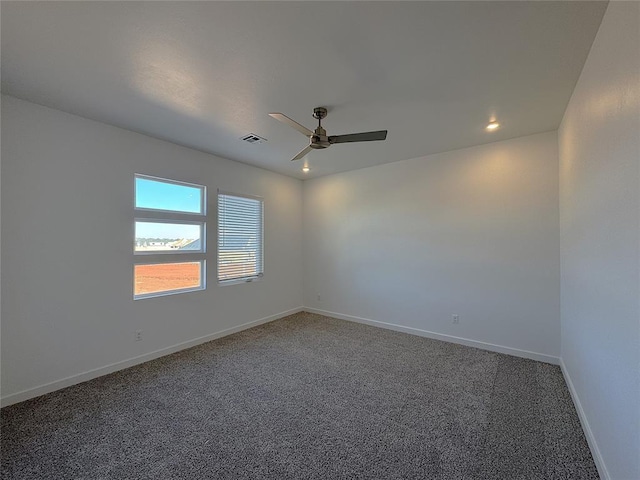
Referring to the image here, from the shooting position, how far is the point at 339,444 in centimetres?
189

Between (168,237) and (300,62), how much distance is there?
275cm

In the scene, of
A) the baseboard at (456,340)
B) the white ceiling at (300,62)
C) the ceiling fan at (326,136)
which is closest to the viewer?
the white ceiling at (300,62)

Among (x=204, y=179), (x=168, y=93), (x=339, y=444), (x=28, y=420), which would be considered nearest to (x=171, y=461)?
(x=339, y=444)

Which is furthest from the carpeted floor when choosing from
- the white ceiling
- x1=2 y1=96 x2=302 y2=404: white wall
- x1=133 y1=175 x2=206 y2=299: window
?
the white ceiling

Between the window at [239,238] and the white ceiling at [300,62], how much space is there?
1.47 m

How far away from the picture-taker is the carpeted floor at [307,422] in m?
1.70

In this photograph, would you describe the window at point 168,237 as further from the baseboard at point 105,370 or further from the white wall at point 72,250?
the baseboard at point 105,370

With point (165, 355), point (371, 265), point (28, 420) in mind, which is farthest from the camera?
point (371, 265)

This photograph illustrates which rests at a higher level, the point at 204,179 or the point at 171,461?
the point at 204,179

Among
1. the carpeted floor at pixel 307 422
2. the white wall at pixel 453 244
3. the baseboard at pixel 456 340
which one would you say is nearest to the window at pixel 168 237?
the carpeted floor at pixel 307 422

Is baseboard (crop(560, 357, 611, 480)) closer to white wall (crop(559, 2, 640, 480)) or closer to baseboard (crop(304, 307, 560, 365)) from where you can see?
white wall (crop(559, 2, 640, 480))

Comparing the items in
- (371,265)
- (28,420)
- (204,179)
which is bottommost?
(28,420)

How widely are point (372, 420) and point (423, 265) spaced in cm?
250

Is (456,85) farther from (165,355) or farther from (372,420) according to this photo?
(165,355)
